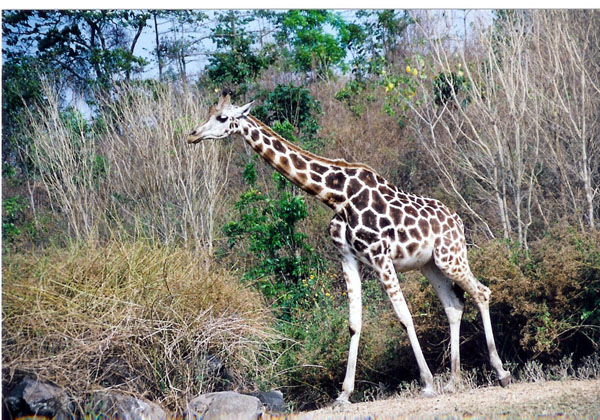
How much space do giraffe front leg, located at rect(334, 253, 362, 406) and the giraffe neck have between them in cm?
54

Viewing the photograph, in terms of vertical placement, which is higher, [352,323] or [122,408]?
[352,323]

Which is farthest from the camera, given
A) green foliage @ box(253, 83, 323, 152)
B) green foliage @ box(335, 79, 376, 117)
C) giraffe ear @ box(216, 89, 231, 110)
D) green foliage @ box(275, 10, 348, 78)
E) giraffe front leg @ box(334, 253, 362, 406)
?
green foliage @ box(335, 79, 376, 117)

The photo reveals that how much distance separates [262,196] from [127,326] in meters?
3.10

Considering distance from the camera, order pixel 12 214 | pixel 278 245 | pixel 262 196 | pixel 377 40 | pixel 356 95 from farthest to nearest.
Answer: pixel 356 95 → pixel 377 40 → pixel 278 245 → pixel 262 196 → pixel 12 214

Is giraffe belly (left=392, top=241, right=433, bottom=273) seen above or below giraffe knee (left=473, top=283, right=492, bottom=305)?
above

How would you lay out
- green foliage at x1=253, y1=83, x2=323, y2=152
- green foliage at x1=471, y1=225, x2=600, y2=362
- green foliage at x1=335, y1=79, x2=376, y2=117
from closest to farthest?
green foliage at x1=471, y1=225, x2=600, y2=362 < green foliage at x1=253, y1=83, x2=323, y2=152 < green foliage at x1=335, y1=79, x2=376, y2=117

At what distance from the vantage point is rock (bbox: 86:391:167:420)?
5219 millimetres

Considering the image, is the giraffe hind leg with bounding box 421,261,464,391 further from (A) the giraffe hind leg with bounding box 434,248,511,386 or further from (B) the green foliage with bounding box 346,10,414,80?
(B) the green foliage with bounding box 346,10,414,80

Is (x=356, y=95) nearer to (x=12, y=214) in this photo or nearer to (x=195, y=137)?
(x=195, y=137)

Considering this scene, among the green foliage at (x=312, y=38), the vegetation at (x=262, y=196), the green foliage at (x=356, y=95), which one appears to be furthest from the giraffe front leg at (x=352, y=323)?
the green foliage at (x=356, y=95)

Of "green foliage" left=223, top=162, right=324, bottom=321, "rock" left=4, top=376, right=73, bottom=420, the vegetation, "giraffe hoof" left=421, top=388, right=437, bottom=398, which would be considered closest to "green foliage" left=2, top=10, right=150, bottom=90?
the vegetation

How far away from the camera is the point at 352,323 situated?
573cm

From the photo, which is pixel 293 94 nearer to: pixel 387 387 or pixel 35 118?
pixel 35 118

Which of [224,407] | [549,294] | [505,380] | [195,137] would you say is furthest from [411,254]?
[195,137]
